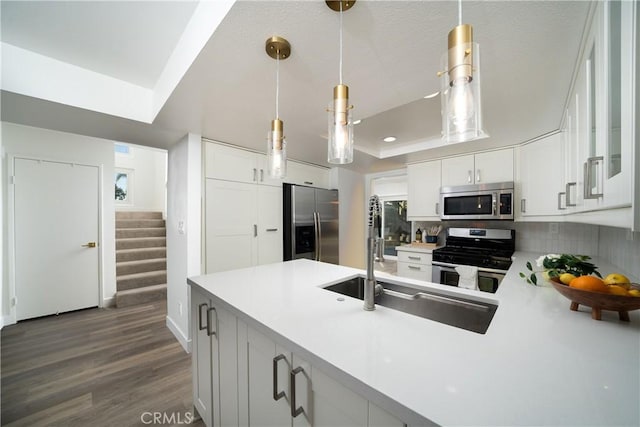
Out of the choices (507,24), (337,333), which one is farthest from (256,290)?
(507,24)

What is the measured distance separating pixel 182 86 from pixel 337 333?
1.69m

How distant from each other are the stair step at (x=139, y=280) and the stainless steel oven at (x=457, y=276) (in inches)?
171

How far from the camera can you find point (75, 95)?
1.71m

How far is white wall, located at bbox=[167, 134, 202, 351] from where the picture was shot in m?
2.38

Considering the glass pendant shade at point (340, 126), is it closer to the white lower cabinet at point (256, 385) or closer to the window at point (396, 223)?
the white lower cabinet at point (256, 385)

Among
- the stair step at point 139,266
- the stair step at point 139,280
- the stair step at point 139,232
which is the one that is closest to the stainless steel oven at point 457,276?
the stair step at point 139,280

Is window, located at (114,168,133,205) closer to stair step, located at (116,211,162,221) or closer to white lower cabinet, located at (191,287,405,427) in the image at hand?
stair step, located at (116,211,162,221)

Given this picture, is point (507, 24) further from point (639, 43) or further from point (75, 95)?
point (75, 95)

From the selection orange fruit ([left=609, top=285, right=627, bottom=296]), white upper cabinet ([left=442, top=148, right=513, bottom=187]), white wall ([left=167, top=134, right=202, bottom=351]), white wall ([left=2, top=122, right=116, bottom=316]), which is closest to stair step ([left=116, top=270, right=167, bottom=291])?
white wall ([left=2, top=122, right=116, bottom=316])

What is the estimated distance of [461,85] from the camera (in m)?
0.70

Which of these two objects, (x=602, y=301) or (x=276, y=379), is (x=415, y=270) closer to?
(x=602, y=301)

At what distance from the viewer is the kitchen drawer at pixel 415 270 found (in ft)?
10.3

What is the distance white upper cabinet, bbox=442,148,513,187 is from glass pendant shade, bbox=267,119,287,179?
261cm

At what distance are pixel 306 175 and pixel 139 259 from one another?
3538 mm
